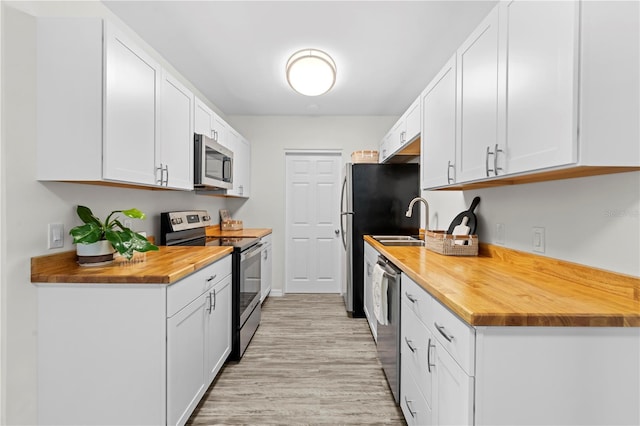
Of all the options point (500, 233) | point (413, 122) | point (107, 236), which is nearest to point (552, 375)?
point (500, 233)

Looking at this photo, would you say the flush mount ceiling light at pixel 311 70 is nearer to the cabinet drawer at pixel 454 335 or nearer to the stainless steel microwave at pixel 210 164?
the stainless steel microwave at pixel 210 164

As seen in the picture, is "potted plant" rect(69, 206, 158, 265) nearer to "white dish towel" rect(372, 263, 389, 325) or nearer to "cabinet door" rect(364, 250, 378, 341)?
"white dish towel" rect(372, 263, 389, 325)

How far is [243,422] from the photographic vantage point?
1883 mm

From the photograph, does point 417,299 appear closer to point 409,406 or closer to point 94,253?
point 409,406

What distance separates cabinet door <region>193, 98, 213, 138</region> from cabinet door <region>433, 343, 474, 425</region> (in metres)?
2.47

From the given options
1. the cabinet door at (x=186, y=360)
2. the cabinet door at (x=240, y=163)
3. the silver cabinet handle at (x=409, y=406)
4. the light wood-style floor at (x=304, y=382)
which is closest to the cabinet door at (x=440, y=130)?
the silver cabinet handle at (x=409, y=406)

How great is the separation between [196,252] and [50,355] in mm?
925

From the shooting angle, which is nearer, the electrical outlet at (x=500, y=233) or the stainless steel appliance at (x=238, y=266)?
the electrical outlet at (x=500, y=233)

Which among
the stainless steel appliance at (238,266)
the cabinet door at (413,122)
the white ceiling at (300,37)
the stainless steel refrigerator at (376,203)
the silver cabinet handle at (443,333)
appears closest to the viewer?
the silver cabinet handle at (443,333)

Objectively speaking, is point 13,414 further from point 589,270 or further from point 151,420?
point 589,270

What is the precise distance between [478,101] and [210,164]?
216 cm

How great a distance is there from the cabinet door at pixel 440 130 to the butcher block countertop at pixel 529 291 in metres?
0.60

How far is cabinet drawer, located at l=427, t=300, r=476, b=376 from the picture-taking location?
Result: 1.00 m

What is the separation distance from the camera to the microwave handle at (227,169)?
3.21 metres
